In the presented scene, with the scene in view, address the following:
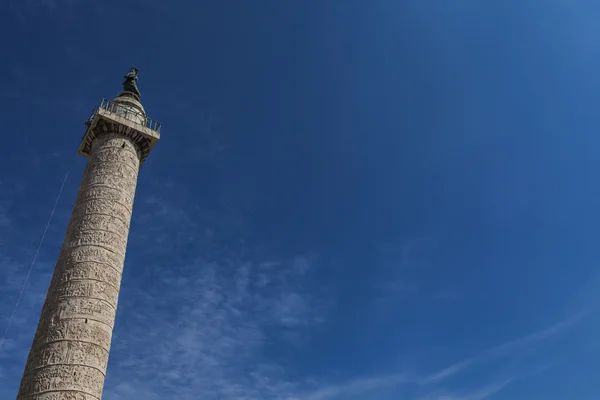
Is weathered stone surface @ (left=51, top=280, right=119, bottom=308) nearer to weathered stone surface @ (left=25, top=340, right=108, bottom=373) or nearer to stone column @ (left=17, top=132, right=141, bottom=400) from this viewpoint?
stone column @ (left=17, top=132, right=141, bottom=400)

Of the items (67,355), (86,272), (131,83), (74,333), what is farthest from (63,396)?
(131,83)

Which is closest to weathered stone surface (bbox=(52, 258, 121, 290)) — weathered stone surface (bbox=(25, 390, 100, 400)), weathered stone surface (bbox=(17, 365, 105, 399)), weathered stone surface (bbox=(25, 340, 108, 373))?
weathered stone surface (bbox=(25, 340, 108, 373))

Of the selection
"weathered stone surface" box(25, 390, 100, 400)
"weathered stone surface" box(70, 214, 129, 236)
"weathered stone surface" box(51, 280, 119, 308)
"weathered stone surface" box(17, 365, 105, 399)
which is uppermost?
"weathered stone surface" box(70, 214, 129, 236)

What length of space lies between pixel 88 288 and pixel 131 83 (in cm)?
764

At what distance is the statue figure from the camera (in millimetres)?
16812

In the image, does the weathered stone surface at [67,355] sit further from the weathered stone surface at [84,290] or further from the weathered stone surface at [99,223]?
the weathered stone surface at [99,223]

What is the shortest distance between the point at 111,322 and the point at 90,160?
4.64 meters

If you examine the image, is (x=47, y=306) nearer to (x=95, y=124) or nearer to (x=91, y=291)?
(x=91, y=291)

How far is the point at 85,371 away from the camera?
430 inches

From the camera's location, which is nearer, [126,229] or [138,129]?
[126,229]

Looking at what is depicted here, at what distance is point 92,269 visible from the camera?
477 inches

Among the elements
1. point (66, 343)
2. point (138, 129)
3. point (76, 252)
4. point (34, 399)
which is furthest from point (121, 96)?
point (34, 399)

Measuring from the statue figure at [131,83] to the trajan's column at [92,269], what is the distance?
1349 mm

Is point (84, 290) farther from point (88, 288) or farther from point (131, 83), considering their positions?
point (131, 83)
